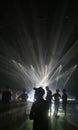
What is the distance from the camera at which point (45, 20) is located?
953 inches

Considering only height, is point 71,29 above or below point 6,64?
below

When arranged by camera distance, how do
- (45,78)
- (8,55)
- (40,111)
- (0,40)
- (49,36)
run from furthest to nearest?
(45,78) → (8,55) → (0,40) → (49,36) → (40,111)

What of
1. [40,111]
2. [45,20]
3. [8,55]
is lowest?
[40,111]

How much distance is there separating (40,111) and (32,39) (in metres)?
23.6

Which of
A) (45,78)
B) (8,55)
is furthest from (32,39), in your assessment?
(45,78)

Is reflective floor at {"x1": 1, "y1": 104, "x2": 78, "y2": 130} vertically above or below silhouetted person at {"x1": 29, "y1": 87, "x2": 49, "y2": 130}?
above

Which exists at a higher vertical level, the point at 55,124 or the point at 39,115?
the point at 55,124

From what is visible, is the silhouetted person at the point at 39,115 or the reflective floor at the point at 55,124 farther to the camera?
the reflective floor at the point at 55,124

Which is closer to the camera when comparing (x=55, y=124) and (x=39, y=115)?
(x=39, y=115)

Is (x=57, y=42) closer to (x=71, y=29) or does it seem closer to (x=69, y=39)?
(x=69, y=39)

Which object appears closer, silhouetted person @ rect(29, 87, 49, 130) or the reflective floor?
silhouetted person @ rect(29, 87, 49, 130)

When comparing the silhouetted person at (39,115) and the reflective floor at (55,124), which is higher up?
the reflective floor at (55,124)

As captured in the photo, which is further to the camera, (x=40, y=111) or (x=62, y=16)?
(x=62, y=16)

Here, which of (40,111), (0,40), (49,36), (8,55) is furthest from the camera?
(8,55)
